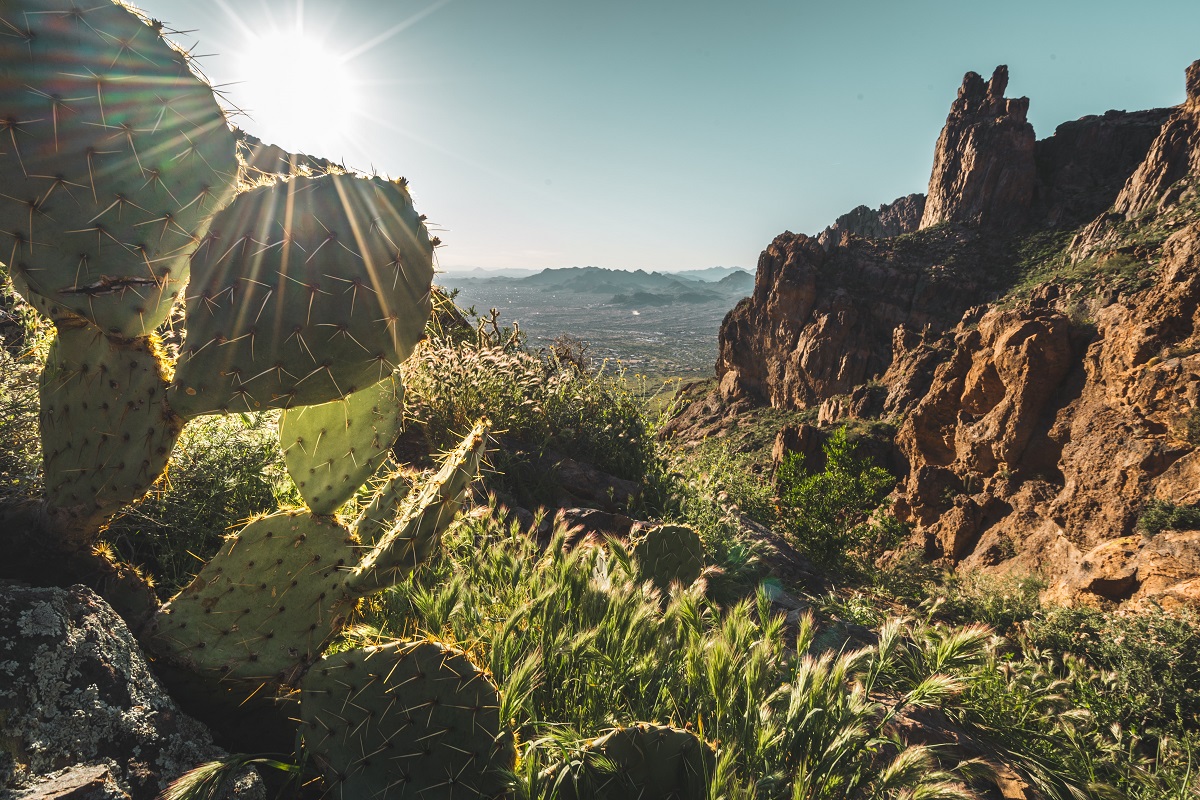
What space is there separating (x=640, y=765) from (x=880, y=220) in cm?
11210

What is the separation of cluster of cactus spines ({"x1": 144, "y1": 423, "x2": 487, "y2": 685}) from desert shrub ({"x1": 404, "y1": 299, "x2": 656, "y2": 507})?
191 cm

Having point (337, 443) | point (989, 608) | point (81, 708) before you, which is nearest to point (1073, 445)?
point (989, 608)

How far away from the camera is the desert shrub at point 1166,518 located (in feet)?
30.1

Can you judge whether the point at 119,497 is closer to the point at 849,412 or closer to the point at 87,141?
the point at 87,141

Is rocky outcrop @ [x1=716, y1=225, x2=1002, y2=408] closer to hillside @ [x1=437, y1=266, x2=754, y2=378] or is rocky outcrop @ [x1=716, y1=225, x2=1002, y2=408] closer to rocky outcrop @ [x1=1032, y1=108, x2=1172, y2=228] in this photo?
rocky outcrop @ [x1=1032, y1=108, x2=1172, y2=228]

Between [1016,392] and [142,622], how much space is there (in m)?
20.2

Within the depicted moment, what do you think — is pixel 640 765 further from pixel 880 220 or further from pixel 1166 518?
pixel 880 220

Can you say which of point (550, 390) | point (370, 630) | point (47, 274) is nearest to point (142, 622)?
point (370, 630)

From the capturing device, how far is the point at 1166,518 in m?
9.62

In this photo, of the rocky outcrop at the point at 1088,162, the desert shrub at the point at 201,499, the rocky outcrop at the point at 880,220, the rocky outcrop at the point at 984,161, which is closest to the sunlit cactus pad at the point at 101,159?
the desert shrub at the point at 201,499

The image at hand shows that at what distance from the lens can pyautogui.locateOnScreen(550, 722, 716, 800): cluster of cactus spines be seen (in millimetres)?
1400

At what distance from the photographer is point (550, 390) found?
203 inches

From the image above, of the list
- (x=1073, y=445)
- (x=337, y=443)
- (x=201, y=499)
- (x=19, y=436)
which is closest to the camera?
(x=337, y=443)

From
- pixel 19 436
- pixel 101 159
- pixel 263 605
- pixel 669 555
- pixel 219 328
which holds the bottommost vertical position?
pixel 669 555
